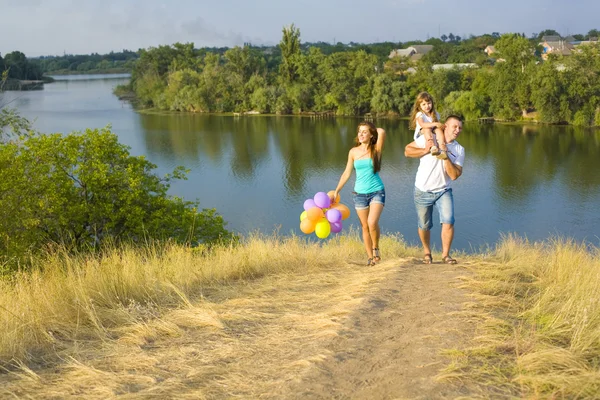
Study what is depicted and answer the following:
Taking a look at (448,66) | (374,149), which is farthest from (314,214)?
(448,66)

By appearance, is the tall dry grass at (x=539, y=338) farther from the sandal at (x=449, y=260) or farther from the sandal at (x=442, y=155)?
the sandal at (x=442, y=155)

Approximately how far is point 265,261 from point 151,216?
21.4ft

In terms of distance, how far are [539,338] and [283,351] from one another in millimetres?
1426

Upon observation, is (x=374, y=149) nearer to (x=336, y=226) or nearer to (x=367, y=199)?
(x=367, y=199)

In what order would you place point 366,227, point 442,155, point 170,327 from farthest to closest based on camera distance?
point 366,227
point 442,155
point 170,327

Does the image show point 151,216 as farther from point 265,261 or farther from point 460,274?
point 460,274

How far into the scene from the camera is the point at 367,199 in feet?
19.1

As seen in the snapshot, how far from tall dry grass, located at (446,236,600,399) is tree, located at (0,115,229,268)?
5.93 m

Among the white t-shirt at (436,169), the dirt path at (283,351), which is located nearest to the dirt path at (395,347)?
the dirt path at (283,351)

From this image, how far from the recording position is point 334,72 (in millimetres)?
57812

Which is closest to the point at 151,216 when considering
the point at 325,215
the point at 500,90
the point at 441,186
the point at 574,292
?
the point at 325,215

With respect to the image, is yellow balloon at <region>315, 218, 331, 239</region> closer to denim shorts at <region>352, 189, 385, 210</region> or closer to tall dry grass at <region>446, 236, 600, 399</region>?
denim shorts at <region>352, 189, 385, 210</region>

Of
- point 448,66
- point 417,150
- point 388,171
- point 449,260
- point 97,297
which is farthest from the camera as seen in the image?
point 448,66

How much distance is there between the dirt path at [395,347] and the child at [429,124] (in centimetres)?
125
